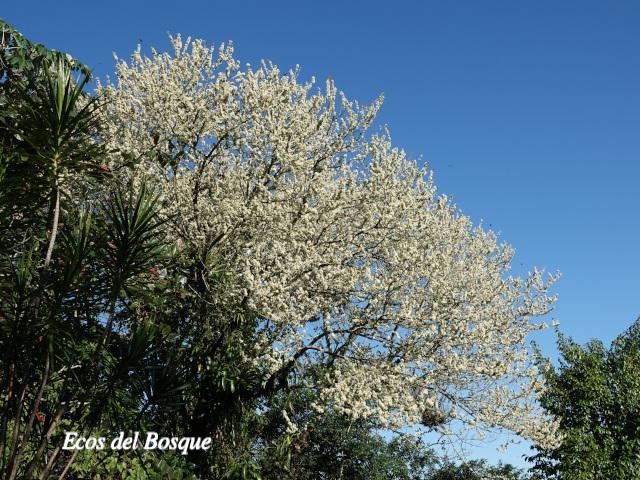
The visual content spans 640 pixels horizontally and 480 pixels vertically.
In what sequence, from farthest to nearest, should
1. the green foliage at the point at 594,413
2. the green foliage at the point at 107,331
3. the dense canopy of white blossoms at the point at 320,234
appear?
the green foliage at the point at 594,413
the dense canopy of white blossoms at the point at 320,234
the green foliage at the point at 107,331

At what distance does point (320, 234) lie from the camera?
36.9 feet

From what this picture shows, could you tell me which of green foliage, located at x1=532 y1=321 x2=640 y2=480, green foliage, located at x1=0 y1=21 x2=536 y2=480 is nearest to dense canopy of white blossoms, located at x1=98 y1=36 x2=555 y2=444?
green foliage, located at x1=0 y1=21 x2=536 y2=480

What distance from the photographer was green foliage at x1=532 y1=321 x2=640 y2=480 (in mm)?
15336

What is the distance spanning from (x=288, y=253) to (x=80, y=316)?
393 centimetres

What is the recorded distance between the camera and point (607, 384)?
1711 cm

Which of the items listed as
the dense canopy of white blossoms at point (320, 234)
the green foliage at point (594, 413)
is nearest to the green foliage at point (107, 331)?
the dense canopy of white blossoms at point (320, 234)

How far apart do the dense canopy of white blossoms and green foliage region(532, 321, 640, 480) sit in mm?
4821

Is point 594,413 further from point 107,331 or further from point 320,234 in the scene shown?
point 107,331

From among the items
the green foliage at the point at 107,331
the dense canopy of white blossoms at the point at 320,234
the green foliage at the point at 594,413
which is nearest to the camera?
the green foliage at the point at 107,331

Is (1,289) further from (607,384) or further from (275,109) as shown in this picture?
(607,384)

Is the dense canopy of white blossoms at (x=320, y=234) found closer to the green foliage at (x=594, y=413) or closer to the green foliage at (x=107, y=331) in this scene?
the green foliage at (x=107, y=331)

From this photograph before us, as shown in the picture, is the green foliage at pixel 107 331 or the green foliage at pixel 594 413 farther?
the green foliage at pixel 594 413

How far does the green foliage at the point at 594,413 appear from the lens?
15.3m

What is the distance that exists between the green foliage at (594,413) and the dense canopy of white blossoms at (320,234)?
482 cm
